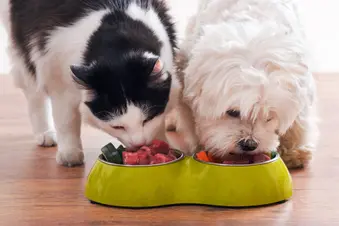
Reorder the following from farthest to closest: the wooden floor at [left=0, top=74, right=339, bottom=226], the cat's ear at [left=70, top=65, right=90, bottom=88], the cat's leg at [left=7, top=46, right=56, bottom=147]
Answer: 1. the cat's leg at [left=7, top=46, right=56, bottom=147]
2. the cat's ear at [left=70, top=65, right=90, bottom=88]
3. the wooden floor at [left=0, top=74, right=339, bottom=226]

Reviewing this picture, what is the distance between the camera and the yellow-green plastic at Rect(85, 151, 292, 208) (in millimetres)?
2109

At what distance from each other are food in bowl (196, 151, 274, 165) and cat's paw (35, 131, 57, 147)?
1005 mm

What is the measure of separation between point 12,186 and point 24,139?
780mm

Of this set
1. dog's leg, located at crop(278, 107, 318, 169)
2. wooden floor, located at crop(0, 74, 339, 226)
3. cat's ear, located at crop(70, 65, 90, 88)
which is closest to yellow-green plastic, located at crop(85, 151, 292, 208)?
wooden floor, located at crop(0, 74, 339, 226)

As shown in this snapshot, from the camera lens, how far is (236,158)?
2254 mm

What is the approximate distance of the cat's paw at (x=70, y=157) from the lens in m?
2.65

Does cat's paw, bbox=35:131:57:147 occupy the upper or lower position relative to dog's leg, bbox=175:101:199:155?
lower

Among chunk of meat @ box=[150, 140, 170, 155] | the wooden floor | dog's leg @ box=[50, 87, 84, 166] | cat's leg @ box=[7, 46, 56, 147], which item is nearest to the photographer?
the wooden floor

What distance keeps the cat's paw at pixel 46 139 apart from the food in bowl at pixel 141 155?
0.83m

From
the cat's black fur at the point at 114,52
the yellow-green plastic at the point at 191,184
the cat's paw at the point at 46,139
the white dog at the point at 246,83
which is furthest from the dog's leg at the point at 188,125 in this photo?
the cat's paw at the point at 46,139

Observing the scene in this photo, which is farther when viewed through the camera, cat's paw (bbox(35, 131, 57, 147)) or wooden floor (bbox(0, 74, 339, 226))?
cat's paw (bbox(35, 131, 57, 147))

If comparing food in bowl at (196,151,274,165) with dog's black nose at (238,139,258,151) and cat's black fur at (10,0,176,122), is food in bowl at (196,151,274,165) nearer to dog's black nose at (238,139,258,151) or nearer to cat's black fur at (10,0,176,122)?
dog's black nose at (238,139,258,151)

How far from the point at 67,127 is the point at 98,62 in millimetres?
533

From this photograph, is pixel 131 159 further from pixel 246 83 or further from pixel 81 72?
pixel 246 83
